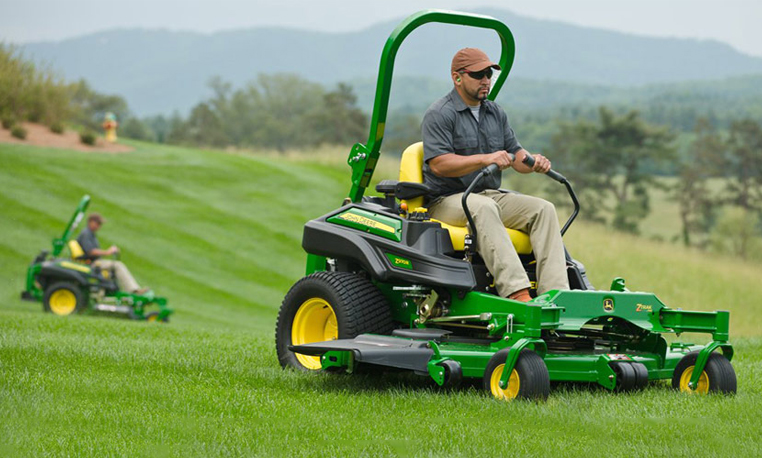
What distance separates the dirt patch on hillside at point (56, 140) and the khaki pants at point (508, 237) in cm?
2280

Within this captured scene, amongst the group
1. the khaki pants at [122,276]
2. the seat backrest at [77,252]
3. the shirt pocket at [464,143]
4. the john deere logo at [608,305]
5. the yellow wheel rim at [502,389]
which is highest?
the shirt pocket at [464,143]

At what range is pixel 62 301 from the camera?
14.8 m

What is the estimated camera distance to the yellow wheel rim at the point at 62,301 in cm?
1467

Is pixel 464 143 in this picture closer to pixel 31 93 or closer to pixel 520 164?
A: pixel 520 164

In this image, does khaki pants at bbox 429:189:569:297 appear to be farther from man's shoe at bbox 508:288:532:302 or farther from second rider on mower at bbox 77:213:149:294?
second rider on mower at bbox 77:213:149:294

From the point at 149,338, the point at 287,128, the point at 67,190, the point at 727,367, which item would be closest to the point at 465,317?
the point at 727,367

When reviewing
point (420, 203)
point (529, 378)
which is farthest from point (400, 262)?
point (529, 378)

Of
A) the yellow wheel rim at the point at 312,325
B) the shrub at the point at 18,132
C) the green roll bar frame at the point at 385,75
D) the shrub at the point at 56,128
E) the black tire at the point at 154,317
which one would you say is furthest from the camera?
the shrub at the point at 56,128

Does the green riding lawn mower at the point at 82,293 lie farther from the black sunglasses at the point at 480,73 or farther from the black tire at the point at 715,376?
the black tire at the point at 715,376

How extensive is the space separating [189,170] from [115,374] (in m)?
22.2

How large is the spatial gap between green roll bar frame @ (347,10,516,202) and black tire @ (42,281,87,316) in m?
9.17

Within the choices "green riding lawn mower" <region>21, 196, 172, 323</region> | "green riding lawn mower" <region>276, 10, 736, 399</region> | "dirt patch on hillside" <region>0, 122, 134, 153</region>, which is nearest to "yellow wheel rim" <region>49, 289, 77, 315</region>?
"green riding lawn mower" <region>21, 196, 172, 323</region>

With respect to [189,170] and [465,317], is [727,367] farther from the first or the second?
[189,170]

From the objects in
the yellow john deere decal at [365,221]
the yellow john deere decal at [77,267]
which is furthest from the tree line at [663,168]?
the yellow john deere decal at [365,221]
